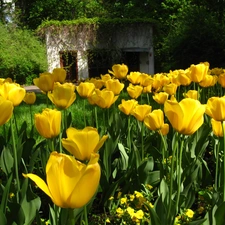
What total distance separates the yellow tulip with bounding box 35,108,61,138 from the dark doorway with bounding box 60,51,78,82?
1651cm

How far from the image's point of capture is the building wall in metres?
17.2

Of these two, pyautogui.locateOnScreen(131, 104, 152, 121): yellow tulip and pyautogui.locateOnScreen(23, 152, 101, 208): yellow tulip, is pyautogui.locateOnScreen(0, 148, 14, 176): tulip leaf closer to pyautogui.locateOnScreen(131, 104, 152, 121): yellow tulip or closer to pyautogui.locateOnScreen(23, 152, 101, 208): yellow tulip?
pyautogui.locateOnScreen(131, 104, 152, 121): yellow tulip

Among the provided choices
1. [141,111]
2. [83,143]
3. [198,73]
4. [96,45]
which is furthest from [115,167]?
[96,45]

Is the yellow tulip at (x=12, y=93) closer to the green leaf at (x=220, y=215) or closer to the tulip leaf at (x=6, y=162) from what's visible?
the tulip leaf at (x=6, y=162)

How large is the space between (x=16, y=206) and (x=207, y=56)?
10767 mm

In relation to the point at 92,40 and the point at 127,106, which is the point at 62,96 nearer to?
the point at 127,106

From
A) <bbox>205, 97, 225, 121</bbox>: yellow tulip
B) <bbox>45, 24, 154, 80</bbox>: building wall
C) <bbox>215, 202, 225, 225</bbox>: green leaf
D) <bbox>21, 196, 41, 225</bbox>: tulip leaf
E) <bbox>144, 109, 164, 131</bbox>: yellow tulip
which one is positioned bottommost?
<bbox>21, 196, 41, 225</bbox>: tulip leaf

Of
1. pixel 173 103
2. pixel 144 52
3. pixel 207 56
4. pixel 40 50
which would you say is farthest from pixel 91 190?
pixel 144 52

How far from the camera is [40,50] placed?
16375 millimetres

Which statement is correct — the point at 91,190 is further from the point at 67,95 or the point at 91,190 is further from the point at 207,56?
the point at 207,56

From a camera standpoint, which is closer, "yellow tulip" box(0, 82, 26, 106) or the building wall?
"yellow tulip" box(0, 82, 26, 106)

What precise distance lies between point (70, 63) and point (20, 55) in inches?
115

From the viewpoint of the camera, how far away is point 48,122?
55.4 inches

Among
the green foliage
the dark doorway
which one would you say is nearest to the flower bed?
the green foliage
